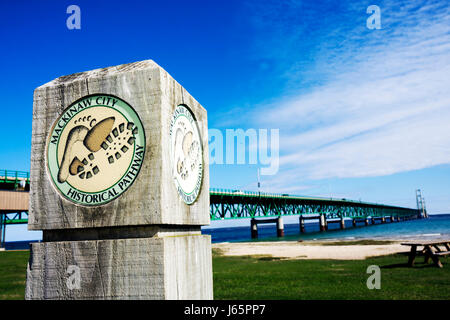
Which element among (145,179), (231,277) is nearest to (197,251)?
(145,179)

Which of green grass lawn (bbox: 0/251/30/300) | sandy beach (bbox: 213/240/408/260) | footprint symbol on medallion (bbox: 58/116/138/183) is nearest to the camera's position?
footprint symbol on medallion (bbox: 58/116/138/183)

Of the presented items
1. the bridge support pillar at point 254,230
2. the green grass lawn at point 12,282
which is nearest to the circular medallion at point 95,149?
the green grass lawn at point 12,282

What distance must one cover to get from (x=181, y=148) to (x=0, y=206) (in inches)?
1582

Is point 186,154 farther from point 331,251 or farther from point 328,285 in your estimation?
point 331,251

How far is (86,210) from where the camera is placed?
192cm

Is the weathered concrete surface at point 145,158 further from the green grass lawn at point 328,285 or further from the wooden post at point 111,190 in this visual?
the green grass lawn at point 328,285

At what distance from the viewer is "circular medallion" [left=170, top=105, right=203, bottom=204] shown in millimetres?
2059

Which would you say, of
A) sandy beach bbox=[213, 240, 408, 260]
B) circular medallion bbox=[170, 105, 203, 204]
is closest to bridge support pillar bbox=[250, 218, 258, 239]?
sandy beach bbox=[213, 240, 408, 260]

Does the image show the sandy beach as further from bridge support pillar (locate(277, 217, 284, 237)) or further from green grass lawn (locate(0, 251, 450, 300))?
bridge support pillar (locate(277, 217, 284, 237))

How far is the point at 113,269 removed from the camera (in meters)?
1.85

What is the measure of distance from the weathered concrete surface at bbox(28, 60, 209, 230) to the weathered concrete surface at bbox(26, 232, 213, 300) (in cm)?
12

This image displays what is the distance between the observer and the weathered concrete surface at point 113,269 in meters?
1.81
